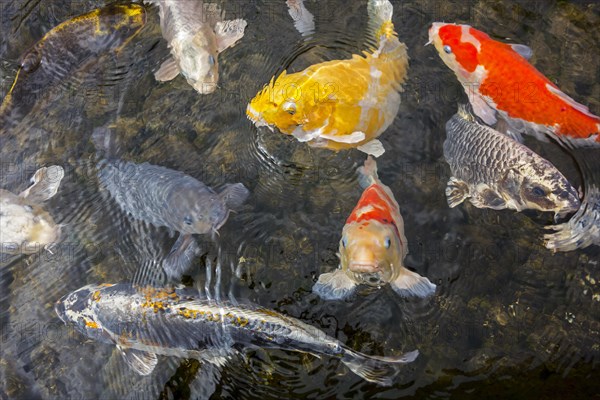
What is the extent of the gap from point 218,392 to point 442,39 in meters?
3.10

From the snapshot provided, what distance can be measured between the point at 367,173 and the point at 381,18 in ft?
4.32

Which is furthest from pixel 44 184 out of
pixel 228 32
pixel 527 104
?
pixel 527 104

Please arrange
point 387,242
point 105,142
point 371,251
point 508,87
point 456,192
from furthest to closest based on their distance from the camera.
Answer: point 105,142, point 456,192, point 508,87, point 387,242, point 371,251

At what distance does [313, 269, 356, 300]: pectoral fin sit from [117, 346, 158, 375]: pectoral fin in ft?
4.18

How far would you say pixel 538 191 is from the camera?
3.94 metres

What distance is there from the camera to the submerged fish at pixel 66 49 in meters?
5.14

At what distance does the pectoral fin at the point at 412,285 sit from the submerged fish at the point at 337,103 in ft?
2.95

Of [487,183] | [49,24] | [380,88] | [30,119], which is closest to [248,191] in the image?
[380,88]

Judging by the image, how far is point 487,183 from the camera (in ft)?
13.5

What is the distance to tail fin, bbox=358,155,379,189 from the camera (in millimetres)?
4370

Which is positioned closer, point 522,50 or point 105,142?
point 522,50

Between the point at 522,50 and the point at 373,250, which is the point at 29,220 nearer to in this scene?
the point at 373,250

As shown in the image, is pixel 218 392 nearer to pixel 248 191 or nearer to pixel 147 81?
pixel 248 191

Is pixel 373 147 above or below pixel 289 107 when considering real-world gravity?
below
